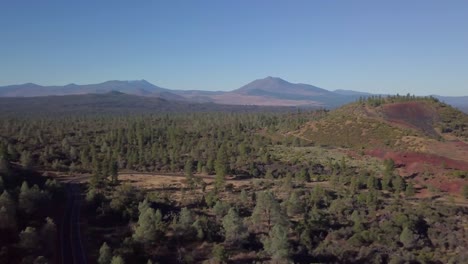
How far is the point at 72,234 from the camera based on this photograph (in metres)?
40.4

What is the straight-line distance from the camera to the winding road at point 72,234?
114 ft

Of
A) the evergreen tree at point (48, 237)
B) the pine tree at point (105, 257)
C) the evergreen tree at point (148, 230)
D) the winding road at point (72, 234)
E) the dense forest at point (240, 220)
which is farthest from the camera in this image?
the evergreen tree at point (148, 230)

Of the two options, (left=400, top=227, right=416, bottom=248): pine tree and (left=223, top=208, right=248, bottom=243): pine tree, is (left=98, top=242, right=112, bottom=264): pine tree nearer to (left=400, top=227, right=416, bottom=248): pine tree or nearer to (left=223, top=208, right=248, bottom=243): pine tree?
(left=223, top=208, right=248, bottom=243): pine tree

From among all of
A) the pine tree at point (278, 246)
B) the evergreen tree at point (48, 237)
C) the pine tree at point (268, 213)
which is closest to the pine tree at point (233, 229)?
the pine tree at point (278, 246)

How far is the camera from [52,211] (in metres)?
46.8

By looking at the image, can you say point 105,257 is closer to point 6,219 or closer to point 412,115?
point 6,219

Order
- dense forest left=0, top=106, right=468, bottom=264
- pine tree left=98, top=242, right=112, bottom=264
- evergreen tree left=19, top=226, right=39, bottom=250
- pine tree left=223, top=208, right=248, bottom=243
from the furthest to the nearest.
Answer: pine tree left=223, top=208, right=248, bottom=243 < dense forest left=0, top=106, right=468, bottom=264 < evergreen tree left=19, top=226, right=39, bottom=250 < pine tree left=98, top=242, right=112, bottom=264

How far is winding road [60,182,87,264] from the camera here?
34719 mm

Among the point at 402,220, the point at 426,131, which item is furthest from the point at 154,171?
the point at 426,131

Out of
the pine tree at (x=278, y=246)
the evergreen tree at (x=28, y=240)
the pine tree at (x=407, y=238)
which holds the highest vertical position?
the evergreen tree at (x=28, y=240)

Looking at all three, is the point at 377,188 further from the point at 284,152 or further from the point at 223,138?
the point at 223,138

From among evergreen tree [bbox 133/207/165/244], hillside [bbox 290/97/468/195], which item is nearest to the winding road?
evergreen tree [bbox 133/207/165/244]

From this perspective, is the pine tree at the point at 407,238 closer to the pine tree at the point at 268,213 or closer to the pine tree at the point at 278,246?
the pine tree at the point at 268,213

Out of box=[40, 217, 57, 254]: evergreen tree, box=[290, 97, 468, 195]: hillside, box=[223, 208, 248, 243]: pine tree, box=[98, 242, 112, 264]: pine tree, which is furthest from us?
box=[290, 97, 468, 195]: hillside
